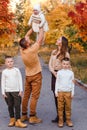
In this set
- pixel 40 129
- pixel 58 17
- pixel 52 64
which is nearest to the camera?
pixel 40 129

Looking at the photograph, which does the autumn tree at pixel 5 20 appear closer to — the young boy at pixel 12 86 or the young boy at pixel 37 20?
the young boy at pixel 37 20

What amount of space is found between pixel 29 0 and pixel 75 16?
198 ft

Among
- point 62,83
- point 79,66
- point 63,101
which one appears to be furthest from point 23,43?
point 79,66

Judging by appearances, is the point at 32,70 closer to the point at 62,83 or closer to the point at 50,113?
the point at 62,83

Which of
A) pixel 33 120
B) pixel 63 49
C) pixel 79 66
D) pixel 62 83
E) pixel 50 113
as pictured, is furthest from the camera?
pixel 79 66

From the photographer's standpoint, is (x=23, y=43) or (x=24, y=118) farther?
(x=24, y=118)

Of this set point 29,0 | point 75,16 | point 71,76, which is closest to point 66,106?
point 71,76

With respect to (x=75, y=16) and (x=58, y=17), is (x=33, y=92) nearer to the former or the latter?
(x=75, y=16)

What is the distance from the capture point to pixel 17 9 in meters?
84.9

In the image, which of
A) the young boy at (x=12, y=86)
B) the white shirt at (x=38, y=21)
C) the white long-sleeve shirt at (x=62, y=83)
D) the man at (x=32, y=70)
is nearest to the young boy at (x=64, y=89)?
the white long-sleeve shirt at (x=62, y=83)

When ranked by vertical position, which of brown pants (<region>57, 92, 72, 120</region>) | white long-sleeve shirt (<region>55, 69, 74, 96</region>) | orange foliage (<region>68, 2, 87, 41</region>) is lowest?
brown pants (<region>57, 92, 72, 120</region>)

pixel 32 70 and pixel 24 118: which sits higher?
pixel 32 70

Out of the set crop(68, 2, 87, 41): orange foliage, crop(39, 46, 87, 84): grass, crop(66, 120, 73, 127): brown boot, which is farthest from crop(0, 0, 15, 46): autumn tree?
crop(66, 120, 73, 127): brown boot

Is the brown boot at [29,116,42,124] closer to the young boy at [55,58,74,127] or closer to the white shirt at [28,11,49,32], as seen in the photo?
the young boy at [55,58,74,127]
